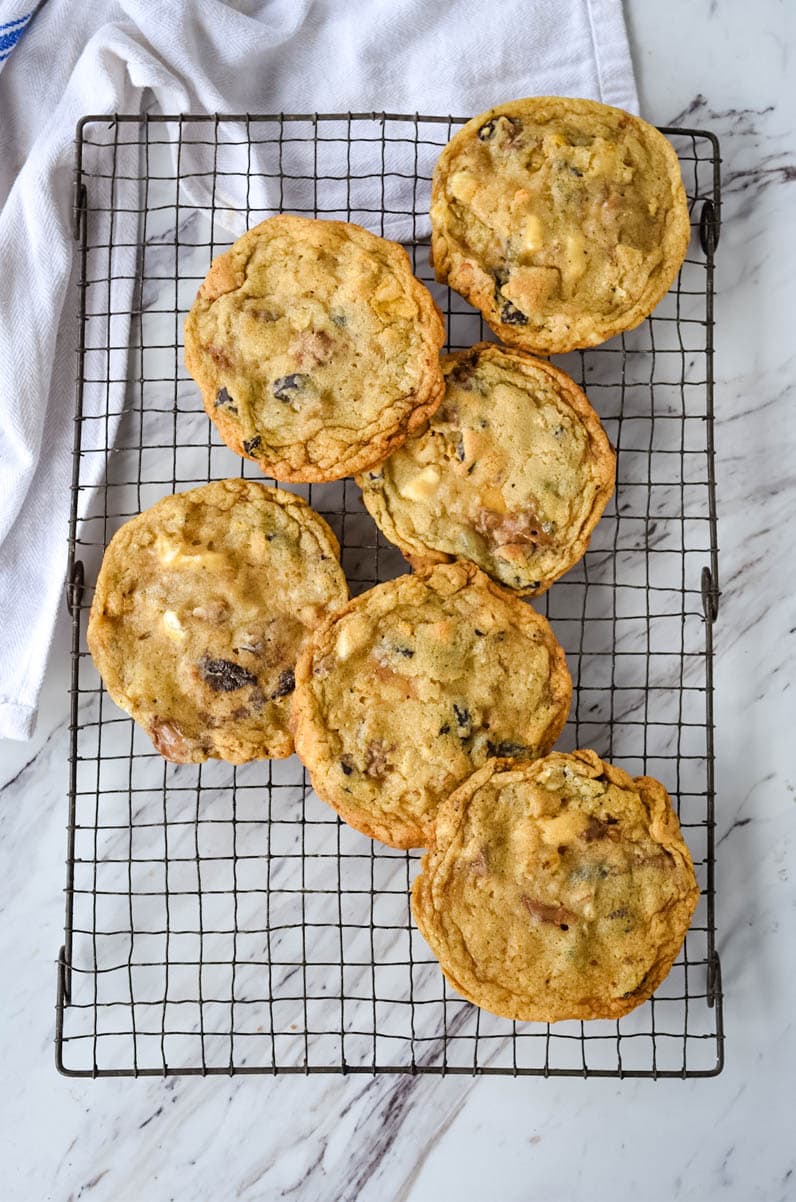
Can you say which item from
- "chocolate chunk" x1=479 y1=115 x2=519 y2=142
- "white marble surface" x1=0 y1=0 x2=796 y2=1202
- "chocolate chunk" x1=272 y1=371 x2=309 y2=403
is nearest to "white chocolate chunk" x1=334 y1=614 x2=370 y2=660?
"chocolate chunk" x1=272 y1=371 x2=309 y2=403

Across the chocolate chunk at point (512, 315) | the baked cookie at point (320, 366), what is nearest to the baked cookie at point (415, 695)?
the baked cookie at point (320, 366)

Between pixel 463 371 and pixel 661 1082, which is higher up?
pixel 463 371

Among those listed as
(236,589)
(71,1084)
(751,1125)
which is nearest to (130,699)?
(236,589)

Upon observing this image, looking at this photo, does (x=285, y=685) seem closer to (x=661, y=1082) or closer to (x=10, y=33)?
(x=661, y=1082)

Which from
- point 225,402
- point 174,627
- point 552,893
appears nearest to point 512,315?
point 225,402

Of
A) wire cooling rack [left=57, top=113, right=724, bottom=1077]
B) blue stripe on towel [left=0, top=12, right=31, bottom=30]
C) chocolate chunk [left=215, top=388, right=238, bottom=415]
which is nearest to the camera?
chocolate chunk [left=215, top=388, right=238, bottom=415]

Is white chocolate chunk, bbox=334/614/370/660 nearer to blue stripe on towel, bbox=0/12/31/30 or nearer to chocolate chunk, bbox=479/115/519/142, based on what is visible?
chocolate chunk, bbox=479/115/519/142

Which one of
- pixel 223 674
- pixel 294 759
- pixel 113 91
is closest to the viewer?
pixel 223 674

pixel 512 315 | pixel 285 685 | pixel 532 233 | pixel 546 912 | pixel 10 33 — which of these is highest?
pixel 10 33
